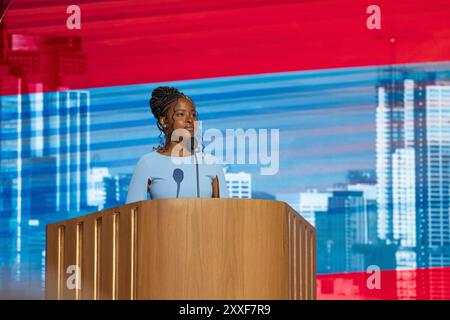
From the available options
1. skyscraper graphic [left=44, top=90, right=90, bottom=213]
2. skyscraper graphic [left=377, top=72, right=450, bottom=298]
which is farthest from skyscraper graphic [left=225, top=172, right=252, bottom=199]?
skyscraper graphic [left=44, top=90, right=90, bottom=213]

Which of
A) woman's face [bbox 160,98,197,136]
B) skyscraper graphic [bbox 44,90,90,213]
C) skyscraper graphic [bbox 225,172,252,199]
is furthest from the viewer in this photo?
skyscraper graphic [bbox 44,90,90,213]

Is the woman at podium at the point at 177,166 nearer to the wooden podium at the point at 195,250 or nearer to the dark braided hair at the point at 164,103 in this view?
the dark braided hair at the point at 164,103

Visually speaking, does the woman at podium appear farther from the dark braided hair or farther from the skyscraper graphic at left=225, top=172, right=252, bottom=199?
the skyscraper graphic at left=225, top=172, right=252, bottom=199

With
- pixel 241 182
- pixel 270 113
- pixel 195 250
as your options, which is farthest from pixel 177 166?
pixel 270 113

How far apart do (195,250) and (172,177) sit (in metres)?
0.59

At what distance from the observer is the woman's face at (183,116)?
456 cm

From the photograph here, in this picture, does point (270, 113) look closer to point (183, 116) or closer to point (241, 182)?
point (241, 182)

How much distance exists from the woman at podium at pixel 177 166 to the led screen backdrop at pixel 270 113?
2.58 m

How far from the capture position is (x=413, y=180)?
7355 mm

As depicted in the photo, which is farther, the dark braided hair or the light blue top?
the dark braided hair

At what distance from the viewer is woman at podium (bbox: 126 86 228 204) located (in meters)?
4.43

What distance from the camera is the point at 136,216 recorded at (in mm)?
3936
